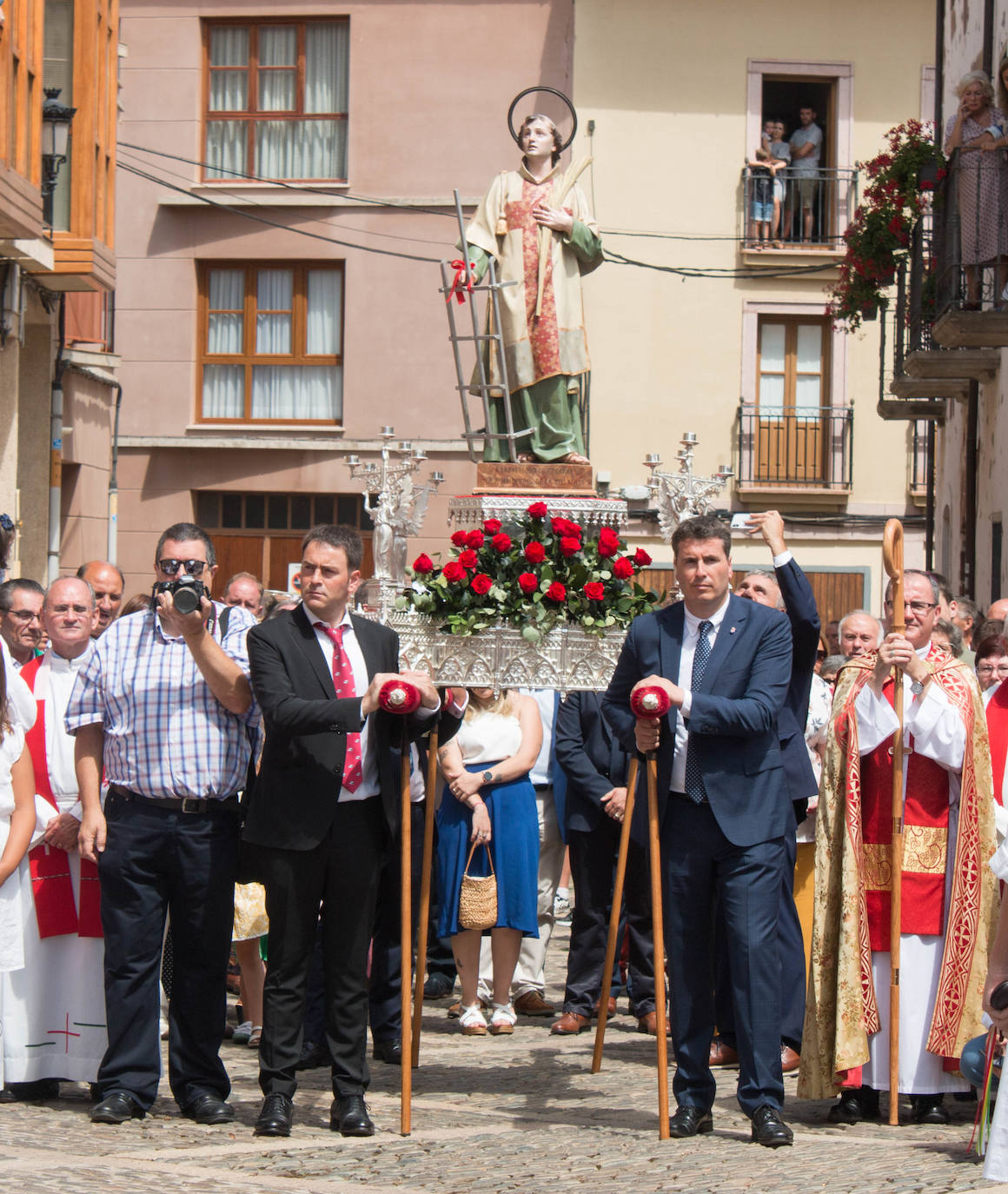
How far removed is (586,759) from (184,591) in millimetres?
3228

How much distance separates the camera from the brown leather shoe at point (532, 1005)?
8.80m

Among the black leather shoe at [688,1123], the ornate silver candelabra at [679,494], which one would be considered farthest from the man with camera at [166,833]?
the ornate silver candelabra at [679,494]

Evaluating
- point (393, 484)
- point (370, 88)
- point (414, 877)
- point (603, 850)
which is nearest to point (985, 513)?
point (393, 484)

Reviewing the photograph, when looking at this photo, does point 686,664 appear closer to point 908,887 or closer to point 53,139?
point 908,887

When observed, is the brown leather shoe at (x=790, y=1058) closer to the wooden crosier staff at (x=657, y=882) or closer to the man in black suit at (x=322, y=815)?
the wooden crosier staff at (x=657, y=882)

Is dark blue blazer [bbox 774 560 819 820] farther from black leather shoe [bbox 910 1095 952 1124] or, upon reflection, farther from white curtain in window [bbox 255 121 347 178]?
white curtain in window [bbox 255 121 347 178]

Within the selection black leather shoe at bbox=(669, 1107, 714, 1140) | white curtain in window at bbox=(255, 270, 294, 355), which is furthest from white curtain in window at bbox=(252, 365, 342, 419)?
black leather shoe at bbox=(669, 1107, 714, 1140)

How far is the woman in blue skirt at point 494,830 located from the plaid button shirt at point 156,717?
229 cm

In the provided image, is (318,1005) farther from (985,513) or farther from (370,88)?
(370,88)

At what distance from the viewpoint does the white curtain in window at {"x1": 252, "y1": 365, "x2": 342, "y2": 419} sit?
23.1 metres

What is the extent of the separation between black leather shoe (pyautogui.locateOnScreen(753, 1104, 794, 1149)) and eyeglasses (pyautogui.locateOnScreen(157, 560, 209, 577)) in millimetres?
2624

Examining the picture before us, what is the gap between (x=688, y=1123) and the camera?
602cm

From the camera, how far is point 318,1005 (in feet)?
24.6

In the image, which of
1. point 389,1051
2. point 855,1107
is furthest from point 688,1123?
point 389,1051
